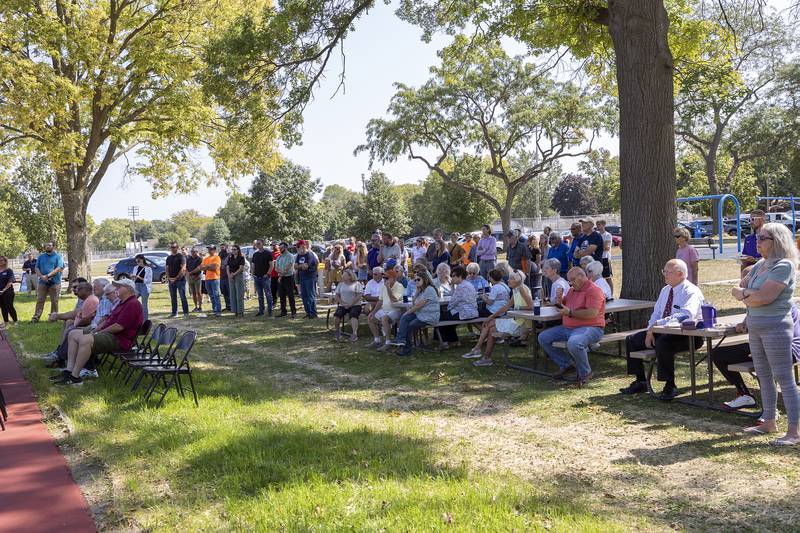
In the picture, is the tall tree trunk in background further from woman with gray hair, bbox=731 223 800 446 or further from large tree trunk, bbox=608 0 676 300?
woman with gray hair, bbox=731 223 800 446

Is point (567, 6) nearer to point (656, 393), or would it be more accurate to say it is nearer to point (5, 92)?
point (656, 393)

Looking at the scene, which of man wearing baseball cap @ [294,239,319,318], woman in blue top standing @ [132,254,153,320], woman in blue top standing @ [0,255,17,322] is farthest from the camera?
woman in blue top standing @ [0,255,17,322]

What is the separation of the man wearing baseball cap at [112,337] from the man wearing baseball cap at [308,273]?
6.40 meters

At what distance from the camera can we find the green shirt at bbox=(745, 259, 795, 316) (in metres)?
5.25

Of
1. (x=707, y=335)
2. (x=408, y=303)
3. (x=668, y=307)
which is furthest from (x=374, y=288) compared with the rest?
(x=707, y=335)

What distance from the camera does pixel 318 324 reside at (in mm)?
14781

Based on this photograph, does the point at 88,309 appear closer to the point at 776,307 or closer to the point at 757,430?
the point at 757,430

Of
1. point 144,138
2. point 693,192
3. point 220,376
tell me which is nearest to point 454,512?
point 220,376

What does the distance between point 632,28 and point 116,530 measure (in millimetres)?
9287

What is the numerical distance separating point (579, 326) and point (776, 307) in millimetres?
2840

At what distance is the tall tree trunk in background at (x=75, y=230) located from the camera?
80.2ft

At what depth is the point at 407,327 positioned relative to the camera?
10633 millimetres

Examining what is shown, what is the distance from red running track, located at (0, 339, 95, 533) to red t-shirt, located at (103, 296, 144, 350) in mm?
1496

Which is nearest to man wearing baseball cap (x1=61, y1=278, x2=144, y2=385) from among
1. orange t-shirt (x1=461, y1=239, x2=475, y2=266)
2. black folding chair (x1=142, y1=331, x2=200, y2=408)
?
black folding chair (x1=142, y1=331, x2=200, y2=408)
